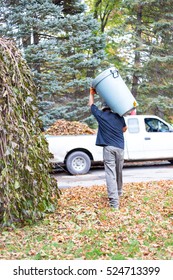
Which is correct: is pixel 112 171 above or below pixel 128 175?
above

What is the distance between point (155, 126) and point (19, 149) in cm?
801

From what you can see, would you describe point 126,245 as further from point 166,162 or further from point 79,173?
point 166,162

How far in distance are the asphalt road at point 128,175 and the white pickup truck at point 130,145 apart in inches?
14.4

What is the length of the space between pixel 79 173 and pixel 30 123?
612cm

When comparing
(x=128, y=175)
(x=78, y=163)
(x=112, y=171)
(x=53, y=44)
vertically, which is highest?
(x=53, y=44)

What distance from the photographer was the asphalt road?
32.1ft

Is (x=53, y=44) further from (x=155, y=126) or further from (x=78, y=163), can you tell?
(x=78, y=163)

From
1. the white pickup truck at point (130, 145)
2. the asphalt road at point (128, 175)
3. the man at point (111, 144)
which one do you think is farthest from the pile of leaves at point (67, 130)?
the man at point (111, 144)

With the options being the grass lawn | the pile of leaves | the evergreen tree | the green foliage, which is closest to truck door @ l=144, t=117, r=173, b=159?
the pile of leaves

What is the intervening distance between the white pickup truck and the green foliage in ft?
18.5

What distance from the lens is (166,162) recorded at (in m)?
14.0

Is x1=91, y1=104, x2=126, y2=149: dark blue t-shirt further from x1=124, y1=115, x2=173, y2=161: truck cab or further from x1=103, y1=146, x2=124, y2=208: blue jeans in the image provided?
x1=124, y1=115, x2=173, y2=161: truck cab

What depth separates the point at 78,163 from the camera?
11.4 m

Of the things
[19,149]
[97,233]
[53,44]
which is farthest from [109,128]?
[53,44]
